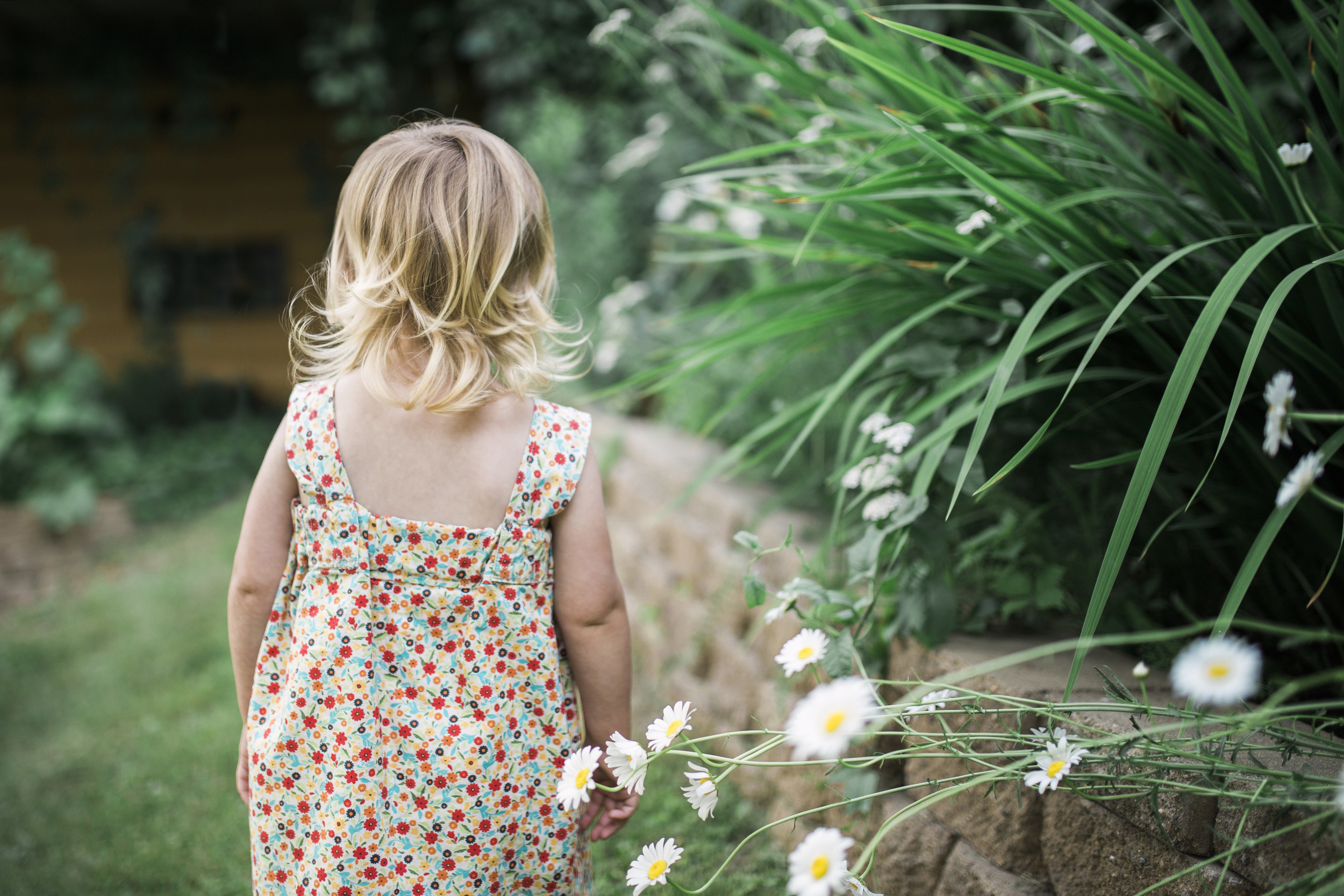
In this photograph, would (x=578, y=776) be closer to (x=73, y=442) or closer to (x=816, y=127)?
(x=816, y=127)

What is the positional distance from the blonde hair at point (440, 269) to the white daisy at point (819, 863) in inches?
26.6

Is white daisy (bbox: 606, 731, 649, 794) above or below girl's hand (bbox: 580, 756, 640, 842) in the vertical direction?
above

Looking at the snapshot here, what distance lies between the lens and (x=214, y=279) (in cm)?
725

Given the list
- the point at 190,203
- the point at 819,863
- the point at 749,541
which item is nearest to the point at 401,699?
the point at 749,541

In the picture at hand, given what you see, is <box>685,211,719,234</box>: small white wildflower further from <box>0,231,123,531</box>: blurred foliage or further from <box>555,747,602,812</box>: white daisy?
<box>0,231,123,531</box>: blurred foliage

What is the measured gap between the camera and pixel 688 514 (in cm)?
254

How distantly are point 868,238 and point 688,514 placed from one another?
49.7 inches

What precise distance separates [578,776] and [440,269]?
0.67m

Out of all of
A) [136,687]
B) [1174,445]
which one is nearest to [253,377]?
[136,687]

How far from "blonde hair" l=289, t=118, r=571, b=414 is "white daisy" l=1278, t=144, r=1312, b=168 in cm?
100

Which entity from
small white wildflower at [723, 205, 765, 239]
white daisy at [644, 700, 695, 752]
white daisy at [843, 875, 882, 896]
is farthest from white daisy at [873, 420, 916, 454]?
small white wildflower at [723, 205, 765, 239]

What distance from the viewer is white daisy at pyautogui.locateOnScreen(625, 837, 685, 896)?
0.94 meters

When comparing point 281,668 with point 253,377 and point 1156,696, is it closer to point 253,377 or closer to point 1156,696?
point 1156,696

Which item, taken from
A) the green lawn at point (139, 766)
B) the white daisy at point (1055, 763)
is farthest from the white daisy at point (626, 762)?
the green lawn at point (139, 766)
